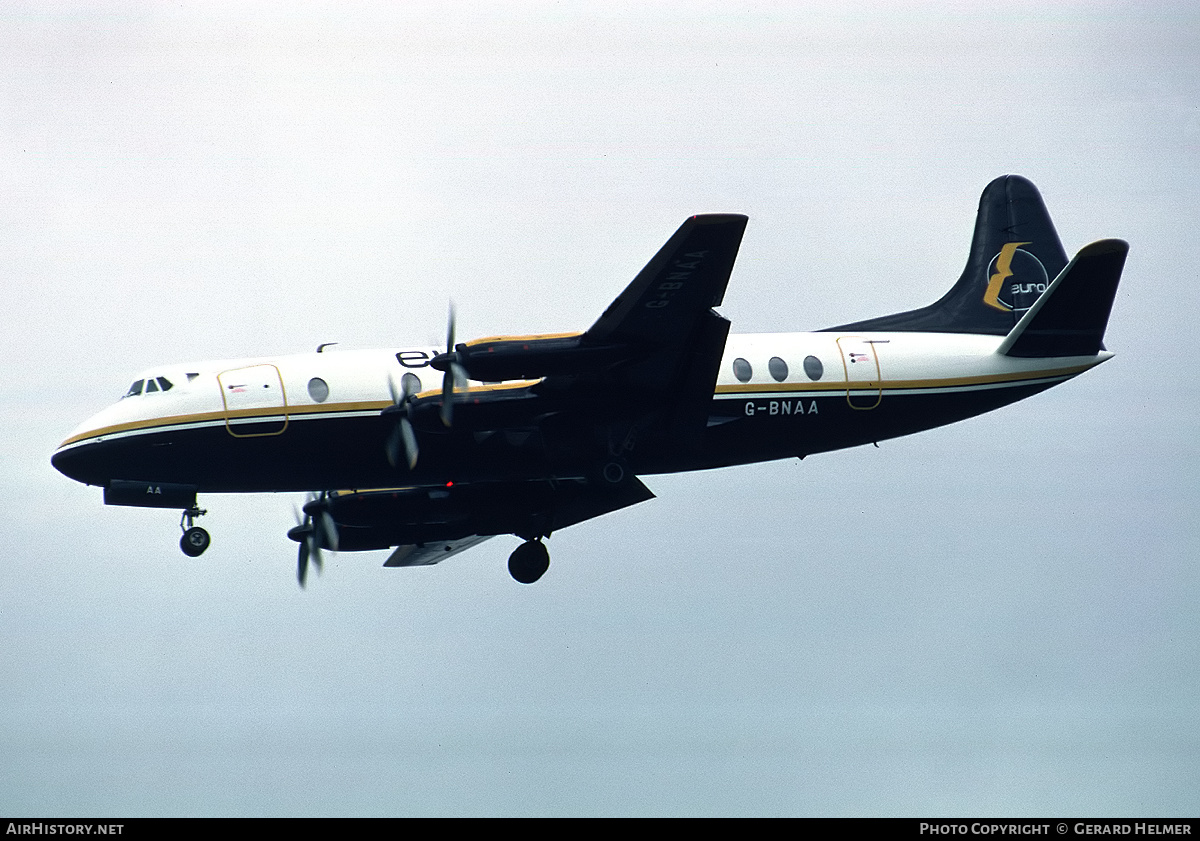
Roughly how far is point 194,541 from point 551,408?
8180 mm

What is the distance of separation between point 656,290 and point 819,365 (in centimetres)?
567

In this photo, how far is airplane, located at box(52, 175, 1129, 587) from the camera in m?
28.3

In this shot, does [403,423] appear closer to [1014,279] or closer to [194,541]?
[194,541]

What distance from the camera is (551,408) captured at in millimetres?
29484

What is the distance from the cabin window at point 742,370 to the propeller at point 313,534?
31.3 ft

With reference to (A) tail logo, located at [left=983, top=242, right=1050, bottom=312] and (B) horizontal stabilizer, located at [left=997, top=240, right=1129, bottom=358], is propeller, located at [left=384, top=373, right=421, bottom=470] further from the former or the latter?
(A) tail logo, located at [left=983, top=242, right=1050, bottom=312]

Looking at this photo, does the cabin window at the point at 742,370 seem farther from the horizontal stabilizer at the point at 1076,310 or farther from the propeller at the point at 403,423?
the propeller at the point at 403,423

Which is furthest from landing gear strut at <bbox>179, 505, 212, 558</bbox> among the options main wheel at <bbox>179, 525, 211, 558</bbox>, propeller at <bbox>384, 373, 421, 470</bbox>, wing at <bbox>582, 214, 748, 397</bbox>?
wing at <bbox>582, 214, 748, 397</bbox>

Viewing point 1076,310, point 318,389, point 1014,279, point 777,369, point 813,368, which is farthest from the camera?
point 1014,279

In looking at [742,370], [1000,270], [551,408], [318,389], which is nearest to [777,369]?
[742,370]

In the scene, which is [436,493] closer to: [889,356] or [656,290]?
[656,290]

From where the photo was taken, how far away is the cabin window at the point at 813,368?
1257 inches

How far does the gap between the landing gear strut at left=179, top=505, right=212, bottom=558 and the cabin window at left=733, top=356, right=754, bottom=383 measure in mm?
11608

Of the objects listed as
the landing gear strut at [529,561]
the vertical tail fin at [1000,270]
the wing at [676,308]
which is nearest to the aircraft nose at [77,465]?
the landing gear strut at [529,561]
